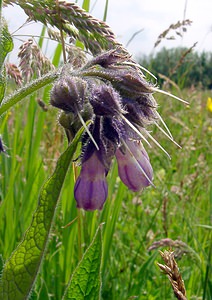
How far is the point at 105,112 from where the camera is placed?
88cm

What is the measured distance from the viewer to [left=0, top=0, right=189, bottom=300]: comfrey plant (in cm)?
88

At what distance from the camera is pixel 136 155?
99 centimetres

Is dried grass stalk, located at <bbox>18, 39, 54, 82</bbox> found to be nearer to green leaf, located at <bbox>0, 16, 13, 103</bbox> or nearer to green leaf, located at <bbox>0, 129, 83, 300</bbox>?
green leaf, located at <bbox>0, 16, 13, 103</bbox>

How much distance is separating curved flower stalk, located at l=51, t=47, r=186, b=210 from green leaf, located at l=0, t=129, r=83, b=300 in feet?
0.17

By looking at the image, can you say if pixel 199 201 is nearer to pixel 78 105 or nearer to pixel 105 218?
pixel 105 218

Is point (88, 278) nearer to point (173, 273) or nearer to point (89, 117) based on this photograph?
point (173, 273)

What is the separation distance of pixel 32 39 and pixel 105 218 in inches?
32.1

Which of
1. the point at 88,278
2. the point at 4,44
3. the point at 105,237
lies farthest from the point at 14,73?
the point at 105,237

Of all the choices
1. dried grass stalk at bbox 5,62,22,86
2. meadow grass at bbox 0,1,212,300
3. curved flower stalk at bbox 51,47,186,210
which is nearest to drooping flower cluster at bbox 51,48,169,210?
curved flower stalk at bbox 51,47,186,210

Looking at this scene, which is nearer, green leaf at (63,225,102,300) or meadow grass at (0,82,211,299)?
green leaf at (63,225,102,300)

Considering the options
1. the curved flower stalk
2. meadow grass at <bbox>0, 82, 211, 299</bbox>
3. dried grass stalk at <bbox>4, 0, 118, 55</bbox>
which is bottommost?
meadow grass at <bbox>0, 82, 211, 299</bbox>

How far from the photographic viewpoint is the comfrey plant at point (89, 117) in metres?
0.88

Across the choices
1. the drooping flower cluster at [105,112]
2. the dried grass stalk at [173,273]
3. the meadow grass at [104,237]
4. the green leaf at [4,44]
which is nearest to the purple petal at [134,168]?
the drooping flower cluster at [105,112]

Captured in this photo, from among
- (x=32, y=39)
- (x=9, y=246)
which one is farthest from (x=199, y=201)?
(x=32, y=39)
